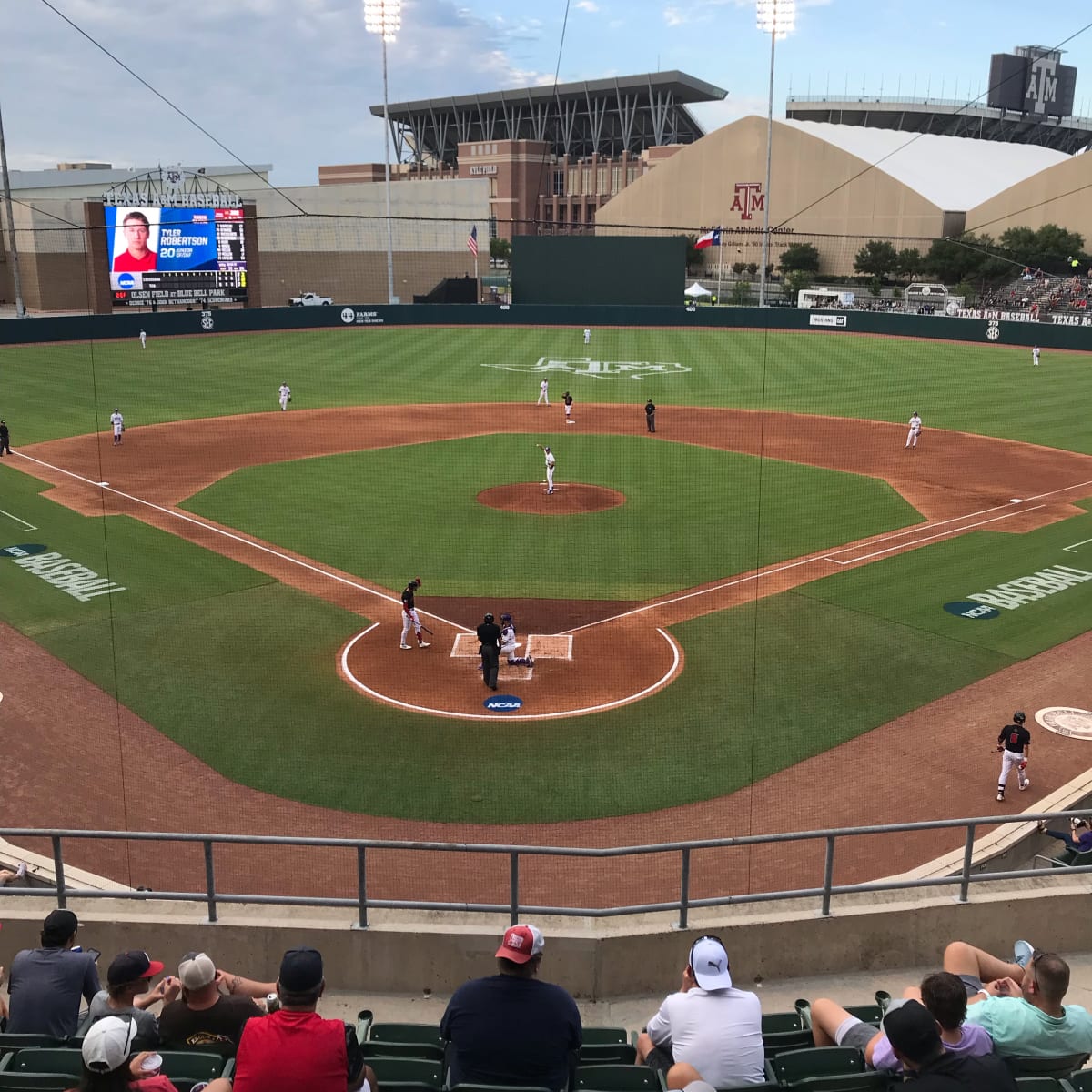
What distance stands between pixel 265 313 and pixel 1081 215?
5730 centimetres

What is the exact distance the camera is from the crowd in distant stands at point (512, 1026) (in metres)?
4.29

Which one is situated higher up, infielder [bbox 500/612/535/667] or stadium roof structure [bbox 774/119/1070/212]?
stadium roof structure [bbox 774/119/1070/212]

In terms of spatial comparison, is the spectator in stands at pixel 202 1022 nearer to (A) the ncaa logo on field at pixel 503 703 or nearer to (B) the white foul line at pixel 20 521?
(A) the ncaa logo on field at pixel 503 703

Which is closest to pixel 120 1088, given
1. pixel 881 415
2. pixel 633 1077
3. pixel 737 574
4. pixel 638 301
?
pixel 633 1077

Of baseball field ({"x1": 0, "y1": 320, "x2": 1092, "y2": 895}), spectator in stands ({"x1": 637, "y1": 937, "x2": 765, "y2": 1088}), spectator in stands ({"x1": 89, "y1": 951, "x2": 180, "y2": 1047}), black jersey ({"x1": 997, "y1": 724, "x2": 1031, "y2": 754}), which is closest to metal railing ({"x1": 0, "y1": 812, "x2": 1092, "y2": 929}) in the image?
spectator in stands ({"x1": 89, "y1": 951, "x2": 180, "y2": 1047})

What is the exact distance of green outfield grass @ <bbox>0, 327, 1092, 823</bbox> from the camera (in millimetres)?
12766

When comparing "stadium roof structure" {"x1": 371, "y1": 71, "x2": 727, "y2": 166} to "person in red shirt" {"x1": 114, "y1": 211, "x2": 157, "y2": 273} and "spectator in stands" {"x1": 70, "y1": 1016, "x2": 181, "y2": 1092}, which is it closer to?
"person in red shirt" {"x1": 114, "y1": 211, "x2": 157, "y2": 273}

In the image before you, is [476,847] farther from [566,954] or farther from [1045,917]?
[1045,917]

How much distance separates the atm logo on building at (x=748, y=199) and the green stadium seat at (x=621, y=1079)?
82439mm

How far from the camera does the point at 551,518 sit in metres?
24.2

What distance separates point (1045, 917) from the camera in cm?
670

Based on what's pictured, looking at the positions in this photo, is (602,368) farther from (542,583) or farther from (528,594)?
(528,594)

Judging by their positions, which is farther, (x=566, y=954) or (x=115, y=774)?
(x=115, y=774)

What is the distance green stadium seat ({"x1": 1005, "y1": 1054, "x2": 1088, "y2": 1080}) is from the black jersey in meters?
7.19
